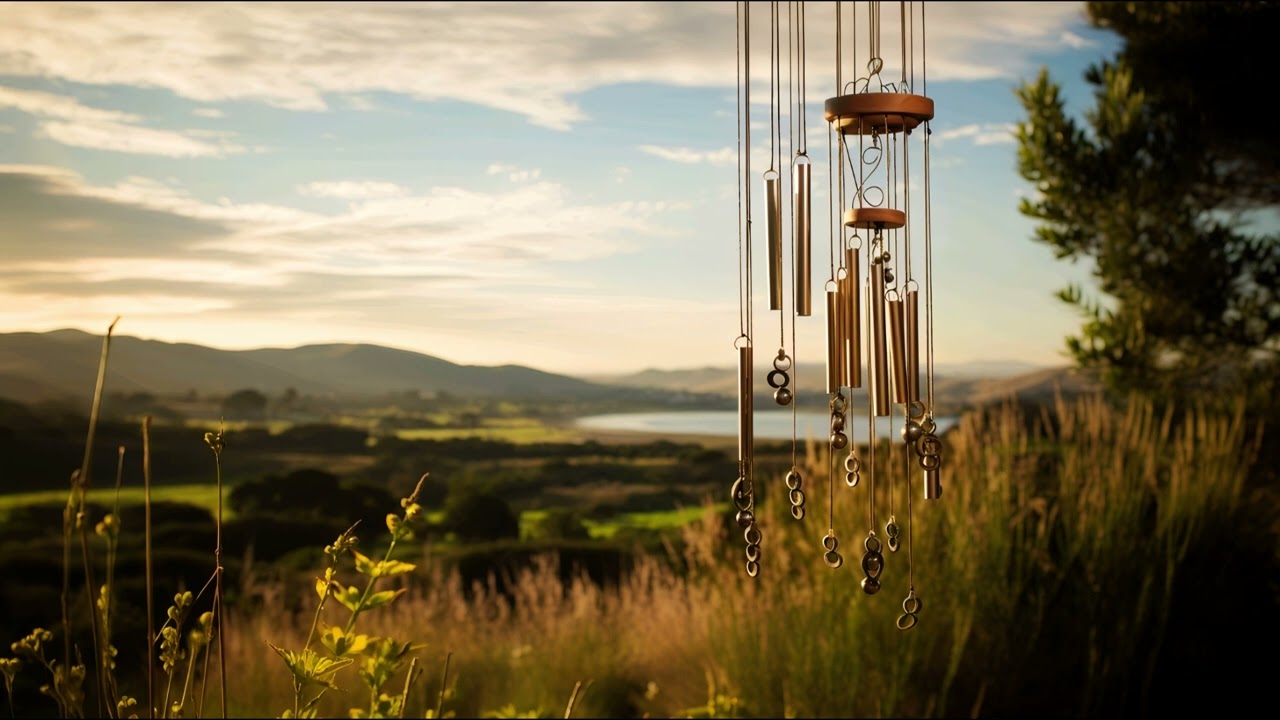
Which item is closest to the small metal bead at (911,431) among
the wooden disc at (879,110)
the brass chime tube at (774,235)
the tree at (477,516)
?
the brass chime tube at (774,235)

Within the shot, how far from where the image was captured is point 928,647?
3740 millimetres

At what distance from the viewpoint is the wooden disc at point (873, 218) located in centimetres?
145

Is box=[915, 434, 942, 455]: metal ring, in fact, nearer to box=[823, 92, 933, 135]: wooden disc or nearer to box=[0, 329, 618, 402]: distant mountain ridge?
box=[823, 92, 933, 135]: wooden disc

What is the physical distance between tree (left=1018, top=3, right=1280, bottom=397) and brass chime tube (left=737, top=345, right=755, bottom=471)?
14.3ft

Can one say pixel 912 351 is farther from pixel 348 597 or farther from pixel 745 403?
pixel 348 597

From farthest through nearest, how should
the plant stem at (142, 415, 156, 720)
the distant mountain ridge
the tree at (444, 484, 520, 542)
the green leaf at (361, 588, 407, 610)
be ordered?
the tree at (444, 484, 520, 542), the distant mountain ridge, the green leaf at (361, 588, 407, 610), the plant stem at (142, 415, 156, 720)

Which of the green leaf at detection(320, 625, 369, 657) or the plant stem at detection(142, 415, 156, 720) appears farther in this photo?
the green leaf at detection(320, 625, 369, 657)

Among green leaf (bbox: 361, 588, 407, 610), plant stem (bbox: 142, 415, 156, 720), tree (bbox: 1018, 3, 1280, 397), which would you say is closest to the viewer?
plant stem (bbox: 142, 415, 156, 720)

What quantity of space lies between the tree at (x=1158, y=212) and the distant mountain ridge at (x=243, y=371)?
113 inches

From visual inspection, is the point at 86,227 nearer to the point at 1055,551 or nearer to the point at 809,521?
the point at 809,521

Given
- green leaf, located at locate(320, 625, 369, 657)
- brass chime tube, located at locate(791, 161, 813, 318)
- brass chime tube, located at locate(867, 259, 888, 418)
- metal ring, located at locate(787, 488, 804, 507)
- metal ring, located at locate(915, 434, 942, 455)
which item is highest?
brass chime tube, located at locate(791, 161, 813, 318)

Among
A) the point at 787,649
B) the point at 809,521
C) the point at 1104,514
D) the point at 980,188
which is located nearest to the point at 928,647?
the point at 787,649

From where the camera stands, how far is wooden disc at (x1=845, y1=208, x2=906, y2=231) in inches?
57.1

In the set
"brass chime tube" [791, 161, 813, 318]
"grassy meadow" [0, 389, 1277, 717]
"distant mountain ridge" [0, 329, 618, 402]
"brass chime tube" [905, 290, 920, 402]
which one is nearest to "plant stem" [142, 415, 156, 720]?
"brass chime tube" [791, 161, 813, 318]
